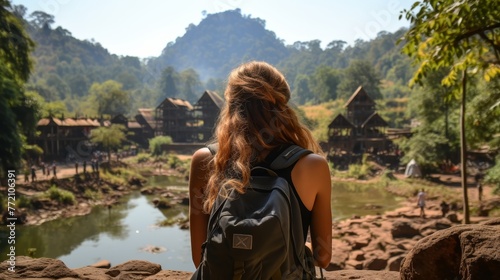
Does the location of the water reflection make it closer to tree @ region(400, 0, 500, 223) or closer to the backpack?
tree @ region(400, 0, 500, 223)

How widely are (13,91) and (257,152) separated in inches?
639

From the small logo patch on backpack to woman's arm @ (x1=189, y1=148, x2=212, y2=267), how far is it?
378 mm

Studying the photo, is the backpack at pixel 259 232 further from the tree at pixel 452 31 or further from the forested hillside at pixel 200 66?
the forested hillside at pixel 200 66

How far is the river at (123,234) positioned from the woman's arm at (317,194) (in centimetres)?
875

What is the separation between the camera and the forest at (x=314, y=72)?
3.85m

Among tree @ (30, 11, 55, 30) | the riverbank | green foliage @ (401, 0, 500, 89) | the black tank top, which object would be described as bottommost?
the riverbank

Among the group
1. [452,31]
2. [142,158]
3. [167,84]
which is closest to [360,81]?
[142,158]

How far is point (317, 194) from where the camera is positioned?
1.57 meters

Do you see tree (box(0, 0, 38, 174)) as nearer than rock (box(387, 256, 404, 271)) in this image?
No

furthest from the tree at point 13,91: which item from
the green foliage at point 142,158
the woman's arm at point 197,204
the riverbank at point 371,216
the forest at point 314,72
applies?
the woman's arm at point 197,204

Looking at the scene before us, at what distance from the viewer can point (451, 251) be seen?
7.45 ft

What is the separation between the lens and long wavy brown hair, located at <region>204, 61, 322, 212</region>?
1575 millimetres

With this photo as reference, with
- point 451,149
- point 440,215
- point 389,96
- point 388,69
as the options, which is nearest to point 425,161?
point 451,149

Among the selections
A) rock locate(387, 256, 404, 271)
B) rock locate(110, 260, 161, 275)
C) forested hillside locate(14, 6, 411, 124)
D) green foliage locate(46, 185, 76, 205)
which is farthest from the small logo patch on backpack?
forested hillside locate(14, 6, 411, 124)
